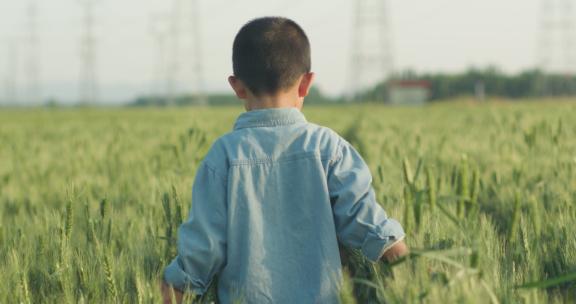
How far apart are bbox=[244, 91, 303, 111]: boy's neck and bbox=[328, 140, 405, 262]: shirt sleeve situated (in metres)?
0.17

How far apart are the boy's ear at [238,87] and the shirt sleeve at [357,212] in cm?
27

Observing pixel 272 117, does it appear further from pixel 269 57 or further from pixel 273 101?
pixel 269 57

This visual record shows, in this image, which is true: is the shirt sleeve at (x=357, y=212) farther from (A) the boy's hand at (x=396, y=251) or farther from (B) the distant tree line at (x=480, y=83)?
(B) the distant tree line at (x=480, y=83)

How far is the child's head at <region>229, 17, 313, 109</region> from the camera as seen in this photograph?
5.12 ft

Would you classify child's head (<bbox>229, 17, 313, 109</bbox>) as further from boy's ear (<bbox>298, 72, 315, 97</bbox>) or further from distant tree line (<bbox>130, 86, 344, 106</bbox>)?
distant tree line (<bbox>130, 86, 344, 106</bbox>)

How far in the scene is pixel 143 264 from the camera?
5.30 feet

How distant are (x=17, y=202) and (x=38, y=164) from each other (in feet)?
3.93

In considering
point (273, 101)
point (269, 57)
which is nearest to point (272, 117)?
point (273, 101)

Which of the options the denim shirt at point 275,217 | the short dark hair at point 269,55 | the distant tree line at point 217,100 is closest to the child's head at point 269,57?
the short dark hair at point 269,55

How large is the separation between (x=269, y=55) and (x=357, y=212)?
0.42 metres

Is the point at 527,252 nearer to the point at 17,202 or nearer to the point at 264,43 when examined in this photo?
the point at 264,43

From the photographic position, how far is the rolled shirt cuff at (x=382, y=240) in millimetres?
1427

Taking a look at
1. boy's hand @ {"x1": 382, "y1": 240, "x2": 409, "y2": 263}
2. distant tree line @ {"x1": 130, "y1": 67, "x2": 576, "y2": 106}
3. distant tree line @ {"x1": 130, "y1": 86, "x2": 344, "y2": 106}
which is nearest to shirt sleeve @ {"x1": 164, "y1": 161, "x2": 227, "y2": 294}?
boy's hand @ {"x1": 382, "y1": 240, "x2": 409, "y2": 263}

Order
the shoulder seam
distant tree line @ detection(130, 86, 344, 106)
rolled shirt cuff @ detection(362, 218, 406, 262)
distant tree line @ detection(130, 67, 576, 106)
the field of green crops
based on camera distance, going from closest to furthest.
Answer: the field of green crops < rolled shirt cuff @ detection(362, 218, 406, 262) < the shoulder seam < distant tree line @ detection(130, 86, 344, 106) < distant tree line @ detection(130, 67, 576, 106)
